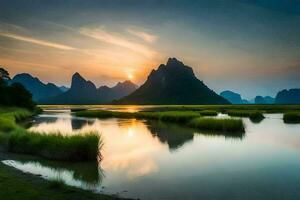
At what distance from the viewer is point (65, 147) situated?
23859mm

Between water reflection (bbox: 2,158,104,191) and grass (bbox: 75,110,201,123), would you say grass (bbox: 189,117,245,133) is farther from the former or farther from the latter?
water reflection (bbox: 2,158,104,191)

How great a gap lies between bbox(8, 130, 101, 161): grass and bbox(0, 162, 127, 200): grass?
7.05 meters

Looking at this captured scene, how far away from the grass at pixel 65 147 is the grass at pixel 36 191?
705 centimetres

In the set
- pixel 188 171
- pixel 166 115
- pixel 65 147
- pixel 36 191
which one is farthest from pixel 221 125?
pixel 36 191

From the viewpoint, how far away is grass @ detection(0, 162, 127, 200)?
12.9 meters

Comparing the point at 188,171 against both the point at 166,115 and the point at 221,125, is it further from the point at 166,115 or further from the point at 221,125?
the point at 166,115

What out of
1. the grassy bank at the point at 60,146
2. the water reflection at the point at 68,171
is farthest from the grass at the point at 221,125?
the water reflection at the point at 68,171

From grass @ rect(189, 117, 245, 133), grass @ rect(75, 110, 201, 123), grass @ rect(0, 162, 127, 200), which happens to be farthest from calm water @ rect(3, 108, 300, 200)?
grass @ rect(75, 110, 201, 123)

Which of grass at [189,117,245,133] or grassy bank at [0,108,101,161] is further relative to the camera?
grass at [189,117,245,133]

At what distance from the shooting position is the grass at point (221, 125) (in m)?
47.2

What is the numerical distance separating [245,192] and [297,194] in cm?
249

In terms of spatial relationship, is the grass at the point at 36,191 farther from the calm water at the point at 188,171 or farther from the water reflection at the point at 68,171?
the calm water at the point at 188,171

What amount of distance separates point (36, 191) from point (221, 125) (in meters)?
38.4

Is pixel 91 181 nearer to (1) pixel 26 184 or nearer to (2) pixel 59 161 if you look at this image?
(1) pixel 26 184
